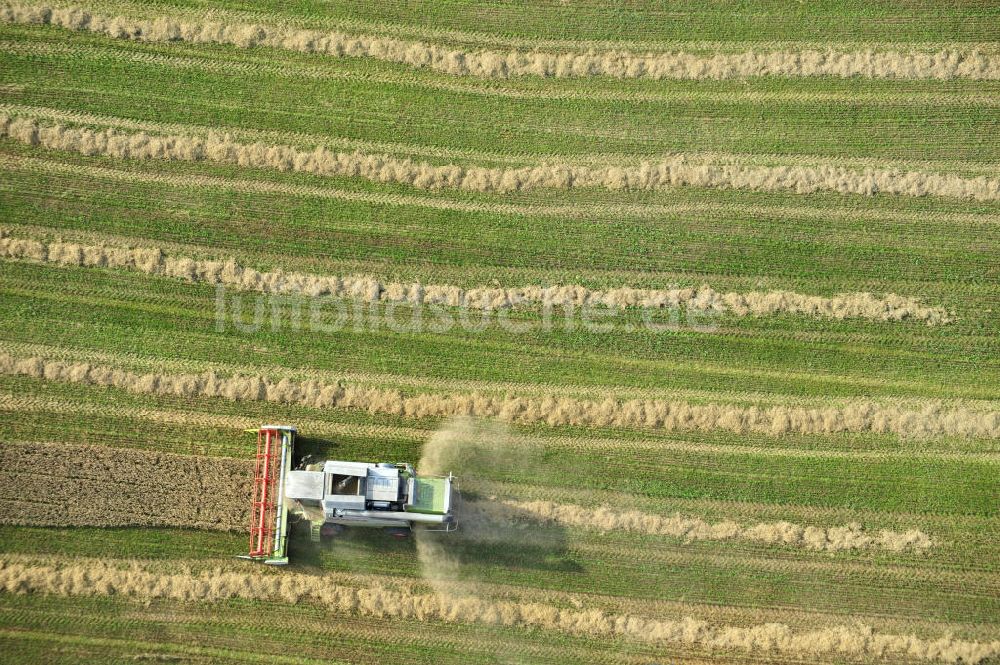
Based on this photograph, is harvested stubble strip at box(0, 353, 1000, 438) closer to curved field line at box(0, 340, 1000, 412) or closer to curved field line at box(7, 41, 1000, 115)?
curved field line at box(0, 340, 1000, 412)

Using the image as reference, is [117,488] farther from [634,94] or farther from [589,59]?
[634,94]

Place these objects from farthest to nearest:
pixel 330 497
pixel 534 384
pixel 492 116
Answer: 1. pixel 492 116
2. pixel 534 384
3. pixel 330 497

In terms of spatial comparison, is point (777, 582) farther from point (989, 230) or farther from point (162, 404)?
point (162, 404)

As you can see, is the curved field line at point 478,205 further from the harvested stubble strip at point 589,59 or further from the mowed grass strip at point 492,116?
the harvested stubble strip at point 589,59

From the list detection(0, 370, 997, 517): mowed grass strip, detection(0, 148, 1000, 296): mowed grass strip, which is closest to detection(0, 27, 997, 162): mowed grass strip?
detection(0, 148, 1000, 296): mowed grass strip

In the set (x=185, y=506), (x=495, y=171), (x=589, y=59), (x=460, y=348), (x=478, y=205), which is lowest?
(x=185, y=506)

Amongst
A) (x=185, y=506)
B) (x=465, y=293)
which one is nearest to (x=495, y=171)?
(x=465, y=293)
